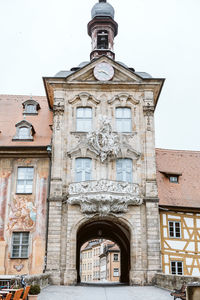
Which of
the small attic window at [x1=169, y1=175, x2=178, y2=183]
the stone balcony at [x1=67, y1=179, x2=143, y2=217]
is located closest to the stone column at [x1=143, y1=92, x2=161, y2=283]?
the stone balcony at [x1=67, y1=179, x2=143, y2=217]

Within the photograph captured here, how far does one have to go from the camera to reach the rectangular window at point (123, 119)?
2575 centimetres

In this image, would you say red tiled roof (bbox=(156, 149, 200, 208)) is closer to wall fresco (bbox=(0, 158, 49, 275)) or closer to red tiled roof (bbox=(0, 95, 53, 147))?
wall fresco (bbox=(0, 158, 49, 275))

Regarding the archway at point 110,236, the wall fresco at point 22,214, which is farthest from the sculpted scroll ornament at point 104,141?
the archway at point 110,236

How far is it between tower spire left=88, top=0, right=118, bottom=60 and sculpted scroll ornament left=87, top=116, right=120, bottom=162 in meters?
8.15

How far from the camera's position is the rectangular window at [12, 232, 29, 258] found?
907 inches

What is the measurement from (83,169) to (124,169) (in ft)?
7.77

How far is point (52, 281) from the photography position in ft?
72.4

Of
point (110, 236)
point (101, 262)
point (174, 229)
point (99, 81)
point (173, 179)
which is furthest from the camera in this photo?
point (101, 262)

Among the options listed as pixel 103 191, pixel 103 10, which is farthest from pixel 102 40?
pixel 103 191

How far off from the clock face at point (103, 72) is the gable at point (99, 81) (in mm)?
178

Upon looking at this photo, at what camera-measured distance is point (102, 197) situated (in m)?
22.9

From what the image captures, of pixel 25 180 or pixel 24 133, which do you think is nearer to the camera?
pixel 25 180

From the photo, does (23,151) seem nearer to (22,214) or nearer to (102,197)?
(22,214)

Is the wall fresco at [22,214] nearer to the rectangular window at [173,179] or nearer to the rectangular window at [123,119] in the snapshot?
the rectangular window at [123,119]
